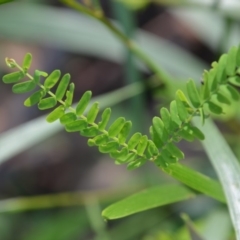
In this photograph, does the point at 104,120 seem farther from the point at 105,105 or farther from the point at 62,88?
the point at 105,105

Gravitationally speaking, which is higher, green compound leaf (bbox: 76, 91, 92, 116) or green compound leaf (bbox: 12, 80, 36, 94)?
green compound leaf (bbox: 12, 80, 36, 94)

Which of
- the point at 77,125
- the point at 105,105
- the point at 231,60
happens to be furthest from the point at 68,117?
the point at 105,105

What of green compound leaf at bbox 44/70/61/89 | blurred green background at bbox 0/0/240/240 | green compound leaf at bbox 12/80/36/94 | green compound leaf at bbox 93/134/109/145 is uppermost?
green compound leaf at bbox 12/80/36/94

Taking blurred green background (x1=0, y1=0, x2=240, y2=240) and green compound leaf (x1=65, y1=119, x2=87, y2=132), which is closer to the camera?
green compound leaf (x1=65, y1=119, x2=87, y2=132)

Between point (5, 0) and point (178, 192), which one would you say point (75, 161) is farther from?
point (5, 0)

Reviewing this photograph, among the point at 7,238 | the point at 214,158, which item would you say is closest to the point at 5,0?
the point at 214,158

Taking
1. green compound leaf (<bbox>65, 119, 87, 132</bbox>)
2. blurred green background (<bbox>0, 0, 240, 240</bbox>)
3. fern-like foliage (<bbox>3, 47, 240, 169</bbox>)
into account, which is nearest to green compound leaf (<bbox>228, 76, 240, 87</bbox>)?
fern-like foliage (<bbox>3, 47, 240, 169</bbox>)

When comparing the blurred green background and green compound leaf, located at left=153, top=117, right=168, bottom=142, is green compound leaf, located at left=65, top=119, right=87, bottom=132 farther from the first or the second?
the blurred green background

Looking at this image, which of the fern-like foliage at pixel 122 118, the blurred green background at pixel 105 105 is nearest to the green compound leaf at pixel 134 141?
the fern-like foliage at pixel 122 118
